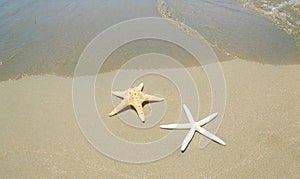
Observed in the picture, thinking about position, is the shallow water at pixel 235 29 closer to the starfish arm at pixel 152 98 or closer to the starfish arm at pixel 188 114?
the starfish arm at pixel 188 114

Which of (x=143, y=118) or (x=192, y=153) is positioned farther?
(x=143, y=118)

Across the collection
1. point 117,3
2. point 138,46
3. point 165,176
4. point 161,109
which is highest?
point 117,3

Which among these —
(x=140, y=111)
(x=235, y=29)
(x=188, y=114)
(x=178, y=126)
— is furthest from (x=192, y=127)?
(x=235, y=29)

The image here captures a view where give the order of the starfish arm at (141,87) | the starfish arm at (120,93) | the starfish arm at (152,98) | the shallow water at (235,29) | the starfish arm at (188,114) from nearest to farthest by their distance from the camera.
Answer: the starfish arm at (188,114)
the starfish arm at (152,98)
the starfish arm at (120,93)
the starfish arm at (141,87)
the shallow water at (235,29)

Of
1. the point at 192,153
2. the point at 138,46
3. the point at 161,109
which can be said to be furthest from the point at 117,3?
→ the point at 192,153

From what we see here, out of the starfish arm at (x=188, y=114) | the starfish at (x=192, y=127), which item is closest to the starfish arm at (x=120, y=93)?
the starfish at (x=192, y=127)

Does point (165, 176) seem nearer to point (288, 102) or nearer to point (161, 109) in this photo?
point (161, 109)

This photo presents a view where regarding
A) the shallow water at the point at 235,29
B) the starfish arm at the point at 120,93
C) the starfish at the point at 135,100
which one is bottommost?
the starfish at the point at 135,100

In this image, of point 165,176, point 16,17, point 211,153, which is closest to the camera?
point 165,176

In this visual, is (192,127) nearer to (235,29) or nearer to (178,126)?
(178,126)
